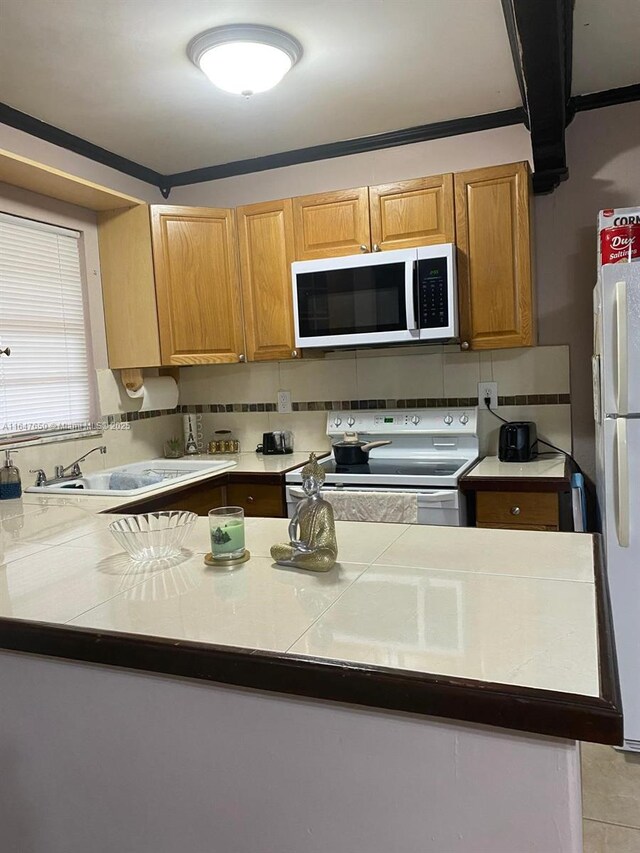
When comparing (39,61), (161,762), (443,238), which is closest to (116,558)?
(161,762)

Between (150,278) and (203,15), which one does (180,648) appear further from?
(150,278)

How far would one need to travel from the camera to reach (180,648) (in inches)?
37.0

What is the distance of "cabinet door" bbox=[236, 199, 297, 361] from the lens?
3.08 meters

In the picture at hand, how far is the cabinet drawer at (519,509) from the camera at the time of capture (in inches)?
96.7

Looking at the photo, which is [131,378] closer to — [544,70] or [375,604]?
[544,70]

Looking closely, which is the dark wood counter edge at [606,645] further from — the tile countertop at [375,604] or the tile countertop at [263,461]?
the tile countertop at [263,461]

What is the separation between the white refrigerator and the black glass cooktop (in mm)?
691

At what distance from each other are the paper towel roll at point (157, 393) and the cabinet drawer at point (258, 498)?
2.59ft

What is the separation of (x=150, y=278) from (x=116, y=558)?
1957 mm

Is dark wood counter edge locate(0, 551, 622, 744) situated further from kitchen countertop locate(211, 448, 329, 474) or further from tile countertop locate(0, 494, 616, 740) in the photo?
kitchen countertop locate(211, 448, 329, 474)

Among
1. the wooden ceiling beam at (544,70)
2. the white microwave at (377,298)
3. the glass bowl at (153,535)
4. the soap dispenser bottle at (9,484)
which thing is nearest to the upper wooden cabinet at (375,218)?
the white microwave at (377,298)

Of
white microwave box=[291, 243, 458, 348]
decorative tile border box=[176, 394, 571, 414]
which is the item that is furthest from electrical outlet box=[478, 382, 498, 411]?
white microwave box=[291, 243, 458, 348]

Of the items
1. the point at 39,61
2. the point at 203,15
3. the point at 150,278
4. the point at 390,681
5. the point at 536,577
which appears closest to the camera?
the point at 390,681

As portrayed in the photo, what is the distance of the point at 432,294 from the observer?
8.82 feet
